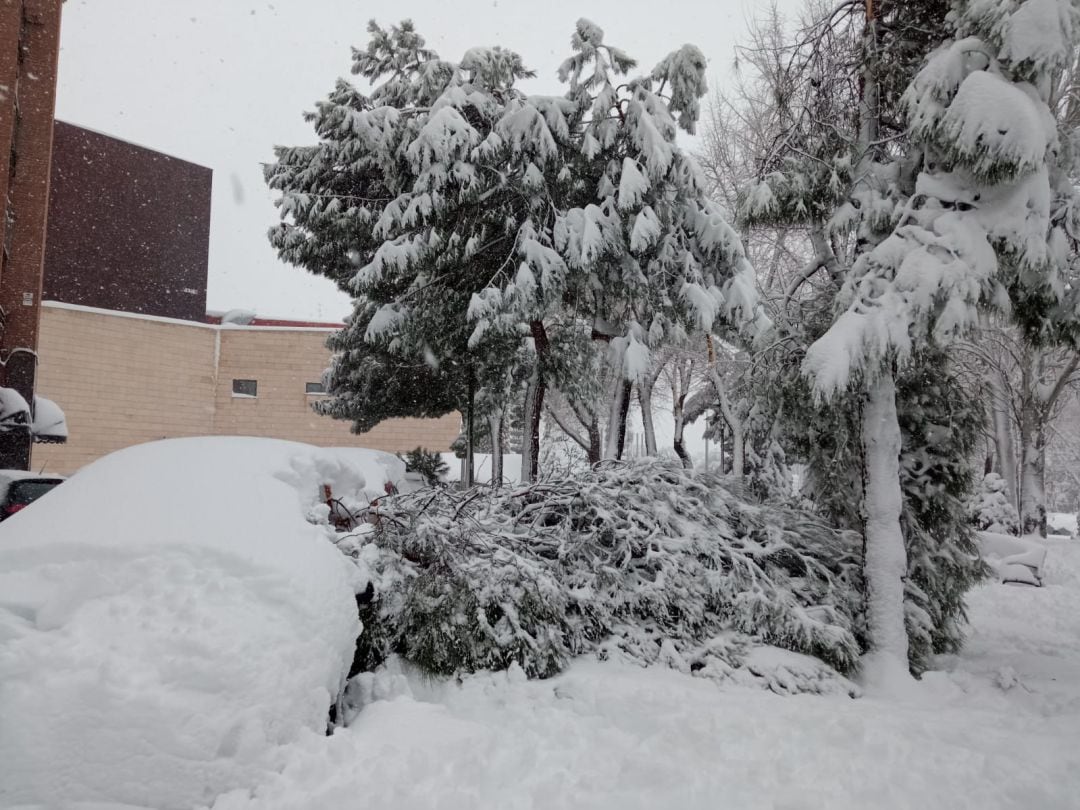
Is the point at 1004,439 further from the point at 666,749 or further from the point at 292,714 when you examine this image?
the point at 292,714

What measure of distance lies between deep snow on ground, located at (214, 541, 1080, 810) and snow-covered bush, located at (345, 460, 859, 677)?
0.28 m

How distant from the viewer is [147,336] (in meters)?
21.7

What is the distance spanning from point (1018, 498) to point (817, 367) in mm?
17166

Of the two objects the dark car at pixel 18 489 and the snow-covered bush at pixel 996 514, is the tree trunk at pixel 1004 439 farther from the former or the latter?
the dark car at pixel 18 489

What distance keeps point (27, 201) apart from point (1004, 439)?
24.5m

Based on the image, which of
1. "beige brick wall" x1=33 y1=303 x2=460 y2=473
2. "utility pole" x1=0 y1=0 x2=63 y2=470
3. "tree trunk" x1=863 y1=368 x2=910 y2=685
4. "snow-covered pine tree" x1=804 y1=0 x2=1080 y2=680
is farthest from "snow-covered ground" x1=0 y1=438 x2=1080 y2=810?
"beige brick wall" x1=33 y1=303 x2=460 y2=473

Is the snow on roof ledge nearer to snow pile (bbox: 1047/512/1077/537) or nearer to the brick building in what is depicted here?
the brick building

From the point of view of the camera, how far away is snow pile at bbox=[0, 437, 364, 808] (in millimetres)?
2734

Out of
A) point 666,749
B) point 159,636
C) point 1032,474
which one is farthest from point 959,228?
point 1032,474

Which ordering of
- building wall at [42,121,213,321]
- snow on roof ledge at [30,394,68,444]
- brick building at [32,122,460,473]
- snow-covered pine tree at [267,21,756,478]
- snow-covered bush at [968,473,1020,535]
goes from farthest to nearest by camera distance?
building wall at [42,121,213,321] → brick building at [32,122,460,473] → snow-covered bush at [968,473,1020,535] → snow on roof ledge at [30,394,68,444] → snow-covered pine tree at [267,21,756,478]

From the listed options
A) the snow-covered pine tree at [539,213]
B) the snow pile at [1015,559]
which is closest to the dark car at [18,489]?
the snow-covered pine tree at [539,213]

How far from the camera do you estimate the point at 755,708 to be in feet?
14.1

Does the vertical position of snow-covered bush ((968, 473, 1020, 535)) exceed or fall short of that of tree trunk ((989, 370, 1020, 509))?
it falls short

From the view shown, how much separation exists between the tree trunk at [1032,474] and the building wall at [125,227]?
26.1 metres
